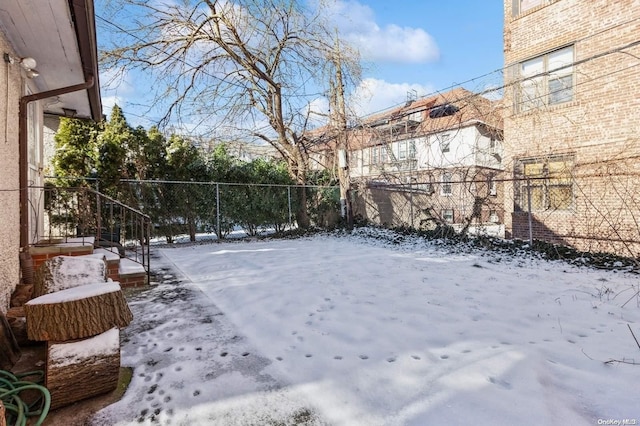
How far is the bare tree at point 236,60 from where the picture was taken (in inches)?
347

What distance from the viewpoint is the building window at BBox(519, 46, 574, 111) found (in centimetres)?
769

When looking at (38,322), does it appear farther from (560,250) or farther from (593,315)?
(560,250)

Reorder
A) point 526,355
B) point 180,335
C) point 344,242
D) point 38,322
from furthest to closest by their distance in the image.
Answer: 1. point 344,242
2. point 180,335
3. point 526,355
4. point 38,322

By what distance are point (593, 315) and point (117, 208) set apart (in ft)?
29.0

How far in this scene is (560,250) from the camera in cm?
596

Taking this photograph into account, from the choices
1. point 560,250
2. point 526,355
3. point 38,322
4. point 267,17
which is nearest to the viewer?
point 38,322

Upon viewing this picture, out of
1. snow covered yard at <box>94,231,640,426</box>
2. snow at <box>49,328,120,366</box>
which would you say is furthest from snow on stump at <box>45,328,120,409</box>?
snow covered yard at <box>94,231,640,426</box>

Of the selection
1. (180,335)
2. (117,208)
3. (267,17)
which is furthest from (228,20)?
(180,335)

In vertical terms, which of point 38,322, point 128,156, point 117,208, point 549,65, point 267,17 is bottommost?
point 38,322

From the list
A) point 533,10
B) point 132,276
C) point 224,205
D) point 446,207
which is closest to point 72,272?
point 132,276

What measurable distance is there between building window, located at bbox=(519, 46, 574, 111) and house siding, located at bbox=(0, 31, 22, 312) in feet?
29.5

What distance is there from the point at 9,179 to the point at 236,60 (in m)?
7.72

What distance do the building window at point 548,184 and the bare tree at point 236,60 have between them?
5685 millimetres

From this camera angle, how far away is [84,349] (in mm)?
1828
